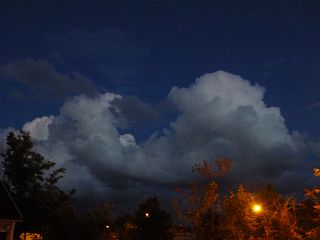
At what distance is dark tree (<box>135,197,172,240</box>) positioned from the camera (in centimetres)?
3781

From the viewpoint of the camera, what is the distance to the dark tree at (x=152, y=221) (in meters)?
37.8

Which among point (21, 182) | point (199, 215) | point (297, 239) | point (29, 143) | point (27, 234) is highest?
point (29, 143)

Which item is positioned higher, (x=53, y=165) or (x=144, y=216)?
(x=53, y=165)

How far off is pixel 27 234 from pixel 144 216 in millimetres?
9978

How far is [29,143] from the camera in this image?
39.1 metres

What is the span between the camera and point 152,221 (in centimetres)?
3853

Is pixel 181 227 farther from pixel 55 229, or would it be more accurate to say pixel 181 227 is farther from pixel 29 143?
pixel 29 143

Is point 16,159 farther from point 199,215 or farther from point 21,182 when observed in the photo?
point 199,215

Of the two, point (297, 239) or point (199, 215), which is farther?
point (199, 215)

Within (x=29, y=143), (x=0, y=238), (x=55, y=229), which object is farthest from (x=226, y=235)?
(x=29, y=143)

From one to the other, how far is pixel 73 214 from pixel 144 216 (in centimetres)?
642

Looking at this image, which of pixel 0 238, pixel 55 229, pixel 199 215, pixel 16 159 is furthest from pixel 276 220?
pixel 16 159

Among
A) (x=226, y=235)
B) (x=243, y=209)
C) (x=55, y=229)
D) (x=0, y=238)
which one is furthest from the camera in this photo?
(x=55, y=229)

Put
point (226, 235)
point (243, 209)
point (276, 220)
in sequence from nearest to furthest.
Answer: point (276, 220), point (226, 235), point (243, 209)
